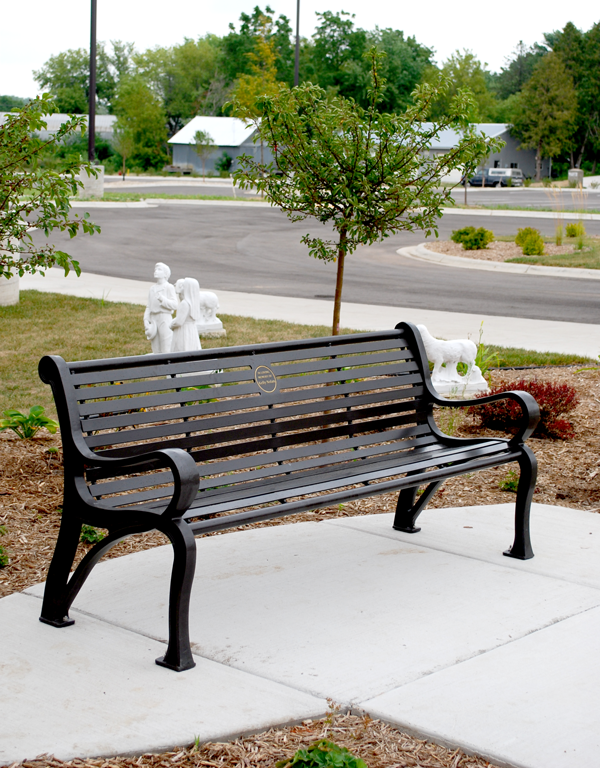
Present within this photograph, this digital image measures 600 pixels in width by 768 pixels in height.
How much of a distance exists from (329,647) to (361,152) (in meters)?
4.20

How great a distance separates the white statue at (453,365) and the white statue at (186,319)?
2175 mm

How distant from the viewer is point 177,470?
3238mm

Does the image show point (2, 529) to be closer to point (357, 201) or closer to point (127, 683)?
point (127, 683)

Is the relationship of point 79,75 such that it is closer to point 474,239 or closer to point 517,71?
point 517,71

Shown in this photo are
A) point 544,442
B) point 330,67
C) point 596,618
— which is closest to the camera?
point 596,618

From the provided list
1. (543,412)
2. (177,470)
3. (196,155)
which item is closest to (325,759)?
(177,470)

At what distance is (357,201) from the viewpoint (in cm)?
673

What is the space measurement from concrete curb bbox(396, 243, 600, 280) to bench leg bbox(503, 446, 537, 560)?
15.7 m

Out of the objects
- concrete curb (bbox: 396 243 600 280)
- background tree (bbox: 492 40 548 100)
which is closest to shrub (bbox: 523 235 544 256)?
concrete curb (bbox: 396 243 600 280)

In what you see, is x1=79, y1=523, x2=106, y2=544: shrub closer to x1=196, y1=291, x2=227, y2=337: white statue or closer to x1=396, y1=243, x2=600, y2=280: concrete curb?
x1=196, y1=291, x2=227, y2=337: white statue

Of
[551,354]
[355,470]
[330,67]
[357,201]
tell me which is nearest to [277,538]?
[355,470]

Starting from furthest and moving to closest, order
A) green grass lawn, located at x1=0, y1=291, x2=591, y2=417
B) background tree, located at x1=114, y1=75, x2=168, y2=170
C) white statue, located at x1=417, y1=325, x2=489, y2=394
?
background tree, located at x1=114, y1=75, x2=168, y2=170
green grass lawn, located at x1=0, y1=291, x2=591, y2=417
white statue, located at x1=417, y1=325, x2=489, y2=394

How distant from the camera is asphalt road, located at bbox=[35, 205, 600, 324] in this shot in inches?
606

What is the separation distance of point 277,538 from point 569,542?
1556 millimetres
